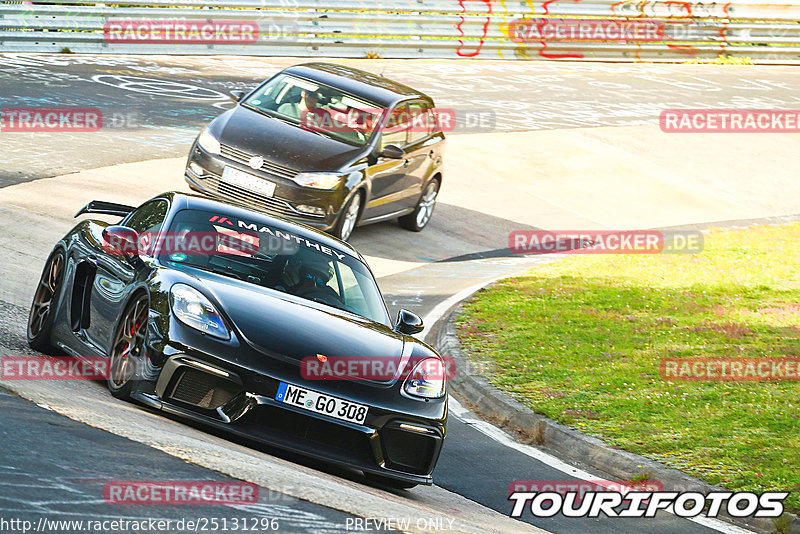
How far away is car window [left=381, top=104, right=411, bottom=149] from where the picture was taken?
1592cm

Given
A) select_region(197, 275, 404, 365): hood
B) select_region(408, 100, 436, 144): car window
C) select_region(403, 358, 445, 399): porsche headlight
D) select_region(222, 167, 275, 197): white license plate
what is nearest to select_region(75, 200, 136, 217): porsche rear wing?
select_region(197, 275, 404, 365): hood

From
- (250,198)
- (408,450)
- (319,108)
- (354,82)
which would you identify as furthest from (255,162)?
(408,450)

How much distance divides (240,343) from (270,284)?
43.3 inches

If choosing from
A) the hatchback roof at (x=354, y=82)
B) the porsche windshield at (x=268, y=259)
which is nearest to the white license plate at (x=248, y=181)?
the hatchback roof at (x=354, y=82)

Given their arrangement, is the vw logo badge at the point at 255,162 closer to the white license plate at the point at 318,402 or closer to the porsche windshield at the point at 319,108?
the porsche windshield at the point at 319,108

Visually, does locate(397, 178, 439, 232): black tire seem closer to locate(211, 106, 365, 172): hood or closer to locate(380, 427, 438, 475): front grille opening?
locate(211, 106, 365, 172): hood

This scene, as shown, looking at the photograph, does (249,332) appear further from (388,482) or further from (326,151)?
(326,151)

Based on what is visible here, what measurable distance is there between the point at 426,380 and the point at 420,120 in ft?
33.4

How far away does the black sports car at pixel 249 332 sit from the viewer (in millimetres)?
6664

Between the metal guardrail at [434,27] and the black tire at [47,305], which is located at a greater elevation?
the black tire at [47,305]

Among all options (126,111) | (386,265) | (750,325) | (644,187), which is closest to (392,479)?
(750,325)

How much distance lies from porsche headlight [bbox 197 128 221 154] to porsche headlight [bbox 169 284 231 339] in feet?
25.1

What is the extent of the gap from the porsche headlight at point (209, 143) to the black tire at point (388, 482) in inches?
310

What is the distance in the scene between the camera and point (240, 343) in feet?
22.2
